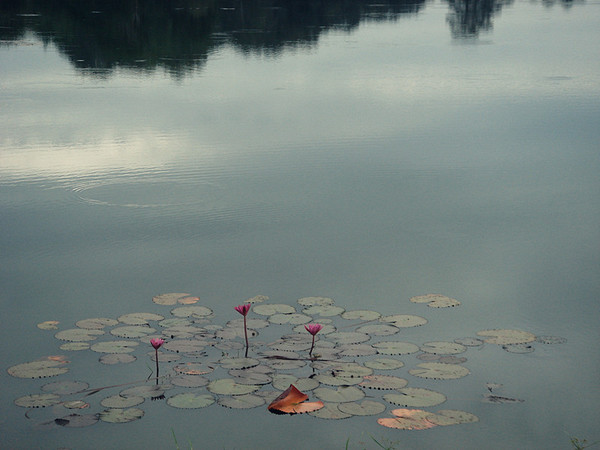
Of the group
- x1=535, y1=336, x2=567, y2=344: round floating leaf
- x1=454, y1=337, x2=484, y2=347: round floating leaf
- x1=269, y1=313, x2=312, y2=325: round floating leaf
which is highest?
x1=269, y1=313, x2=312, y2=325: round floating leaf

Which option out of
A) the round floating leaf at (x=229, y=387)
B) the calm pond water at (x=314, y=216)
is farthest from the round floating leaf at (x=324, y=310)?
the round floating leaf at (x=229, y=387)

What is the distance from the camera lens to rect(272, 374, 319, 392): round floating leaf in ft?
12.7

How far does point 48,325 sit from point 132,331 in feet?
1.80

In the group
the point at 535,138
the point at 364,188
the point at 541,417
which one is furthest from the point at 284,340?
the point at 535,138

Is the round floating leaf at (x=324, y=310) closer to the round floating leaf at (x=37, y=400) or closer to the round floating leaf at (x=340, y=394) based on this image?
the round floating leaf at (x=340, y=394)

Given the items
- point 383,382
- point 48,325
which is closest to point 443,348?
point 383,382

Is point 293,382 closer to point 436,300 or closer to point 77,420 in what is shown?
point 77,420

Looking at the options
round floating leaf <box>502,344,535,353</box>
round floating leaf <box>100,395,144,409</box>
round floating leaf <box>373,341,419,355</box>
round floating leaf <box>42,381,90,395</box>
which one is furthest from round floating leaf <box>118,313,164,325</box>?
round floating leaf <box>502,344,535,353</box>

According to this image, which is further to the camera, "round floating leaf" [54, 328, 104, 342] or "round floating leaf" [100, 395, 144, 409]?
"round floating leaf" [54, 328, 104, 342]

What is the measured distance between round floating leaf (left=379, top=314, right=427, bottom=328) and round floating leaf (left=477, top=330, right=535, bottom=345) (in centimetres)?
33

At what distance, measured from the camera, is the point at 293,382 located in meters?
3.91

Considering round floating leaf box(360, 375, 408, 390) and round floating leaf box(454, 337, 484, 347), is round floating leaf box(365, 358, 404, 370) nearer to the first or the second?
round floating leaf box(360, 375, 408, 390)

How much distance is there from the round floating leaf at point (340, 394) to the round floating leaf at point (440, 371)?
0.35m

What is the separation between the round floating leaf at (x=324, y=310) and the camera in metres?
4.81
